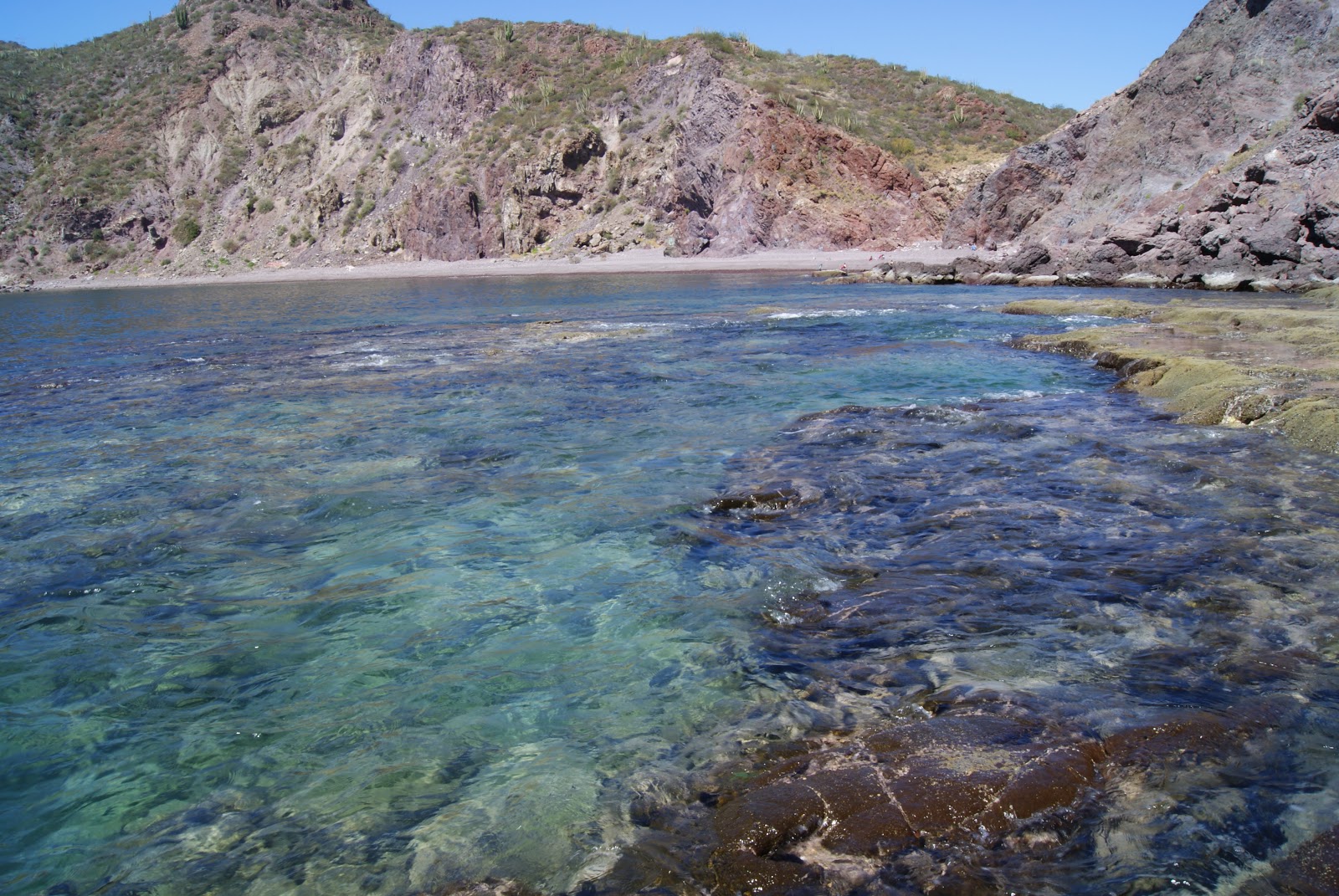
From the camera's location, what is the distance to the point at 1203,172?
2623 centimetres

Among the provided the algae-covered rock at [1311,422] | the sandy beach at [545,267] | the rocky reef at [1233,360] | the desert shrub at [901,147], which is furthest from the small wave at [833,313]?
the desert shrub at [901,147]

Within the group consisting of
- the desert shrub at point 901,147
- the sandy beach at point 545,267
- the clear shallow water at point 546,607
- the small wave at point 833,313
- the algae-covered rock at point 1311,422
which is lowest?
the clear shallow water at point 546,607

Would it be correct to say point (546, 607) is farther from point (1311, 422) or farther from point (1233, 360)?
point (1233, 360)

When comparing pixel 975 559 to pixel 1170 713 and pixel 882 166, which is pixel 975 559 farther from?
pixel 882 166

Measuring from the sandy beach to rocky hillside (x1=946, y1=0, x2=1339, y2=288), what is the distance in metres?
3.66

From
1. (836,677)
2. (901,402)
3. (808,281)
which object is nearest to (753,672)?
(836,677)

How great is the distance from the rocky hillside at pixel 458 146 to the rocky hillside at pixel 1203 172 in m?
7.94

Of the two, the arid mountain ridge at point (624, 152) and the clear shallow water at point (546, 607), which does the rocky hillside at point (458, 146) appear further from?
the clear shallow water at point (546, 607)

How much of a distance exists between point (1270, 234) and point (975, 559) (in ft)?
65.6

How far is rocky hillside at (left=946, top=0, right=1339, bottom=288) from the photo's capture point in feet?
64.4

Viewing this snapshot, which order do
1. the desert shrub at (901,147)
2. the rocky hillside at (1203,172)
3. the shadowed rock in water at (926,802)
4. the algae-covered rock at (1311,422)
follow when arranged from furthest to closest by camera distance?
the desert shrub at (901,147), the rocky hillside at (1203,172), the algae-covered rock at (1311,422), the shadowed rock in water at (926,802)

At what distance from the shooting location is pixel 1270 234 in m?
19.3

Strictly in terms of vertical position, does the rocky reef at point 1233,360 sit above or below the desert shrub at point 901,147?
below

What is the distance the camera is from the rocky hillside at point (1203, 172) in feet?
64.4
